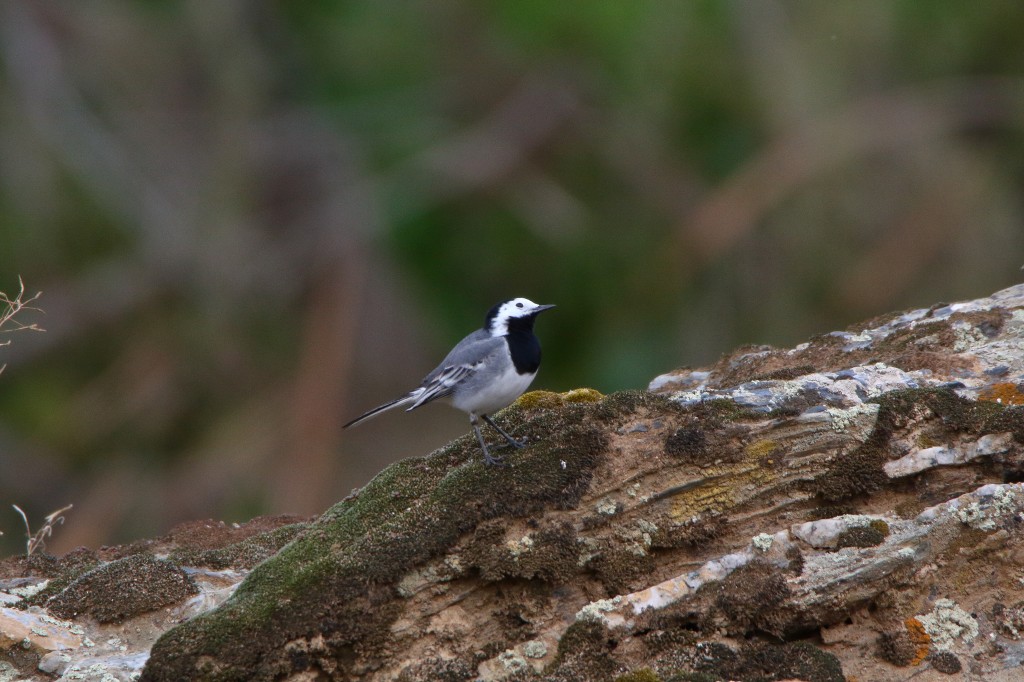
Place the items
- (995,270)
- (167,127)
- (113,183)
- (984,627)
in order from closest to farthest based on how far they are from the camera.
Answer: (984,627) < (995,270) < (113,183) < (167,127)

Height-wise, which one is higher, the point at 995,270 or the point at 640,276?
the point at 640,276

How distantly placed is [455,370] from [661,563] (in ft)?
6.17

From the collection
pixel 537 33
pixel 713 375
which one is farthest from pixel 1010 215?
pixel 713 375

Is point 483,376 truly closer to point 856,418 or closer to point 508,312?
point 508,312

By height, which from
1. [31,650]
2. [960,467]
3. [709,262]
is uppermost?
[709,262]

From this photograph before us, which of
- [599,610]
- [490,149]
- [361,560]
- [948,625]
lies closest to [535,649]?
[599,610]

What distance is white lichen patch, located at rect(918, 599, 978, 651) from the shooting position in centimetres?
390

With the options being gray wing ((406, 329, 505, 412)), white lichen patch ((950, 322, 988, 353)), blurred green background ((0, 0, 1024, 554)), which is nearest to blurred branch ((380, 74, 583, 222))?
blurred green background ((0, 0, 1024, 554))

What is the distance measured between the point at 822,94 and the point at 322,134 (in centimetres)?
672

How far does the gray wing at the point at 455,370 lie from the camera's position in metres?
5.77

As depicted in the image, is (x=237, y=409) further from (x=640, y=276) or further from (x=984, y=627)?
(x=984, y=627)

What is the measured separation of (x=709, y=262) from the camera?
42.0ft

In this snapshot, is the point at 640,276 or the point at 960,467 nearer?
the point at 960,467

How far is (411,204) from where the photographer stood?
1418cm
